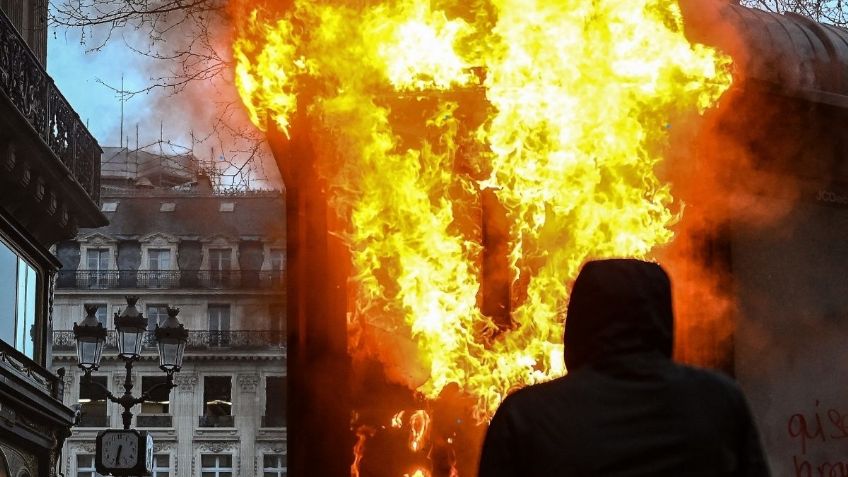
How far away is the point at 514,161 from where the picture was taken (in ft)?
22.2

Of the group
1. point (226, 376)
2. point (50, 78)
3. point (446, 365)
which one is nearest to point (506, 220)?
point (446, 365)

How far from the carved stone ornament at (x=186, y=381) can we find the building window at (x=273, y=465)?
4.55 metres

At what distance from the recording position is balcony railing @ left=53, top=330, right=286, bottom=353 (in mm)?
50500

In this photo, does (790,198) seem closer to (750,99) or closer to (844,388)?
(750,99)

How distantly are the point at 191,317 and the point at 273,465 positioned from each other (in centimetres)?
765

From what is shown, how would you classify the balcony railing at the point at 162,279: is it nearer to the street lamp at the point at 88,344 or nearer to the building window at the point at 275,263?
the building window at the point at 275,263

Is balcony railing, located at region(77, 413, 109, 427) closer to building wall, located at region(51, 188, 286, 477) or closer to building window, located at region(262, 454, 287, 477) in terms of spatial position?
building wall, located at region(51, 188, 286, 477)

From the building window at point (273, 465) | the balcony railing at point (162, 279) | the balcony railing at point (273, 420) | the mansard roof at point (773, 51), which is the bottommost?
the building window at point (273, 465)

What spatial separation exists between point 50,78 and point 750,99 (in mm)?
16782

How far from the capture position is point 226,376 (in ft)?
166

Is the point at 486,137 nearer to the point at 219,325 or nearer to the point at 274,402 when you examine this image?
the point at 274,402

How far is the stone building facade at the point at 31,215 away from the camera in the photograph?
62.0 feet

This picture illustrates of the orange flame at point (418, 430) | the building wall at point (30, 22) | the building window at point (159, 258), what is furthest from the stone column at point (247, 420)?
the orange flame at point (418, 430)

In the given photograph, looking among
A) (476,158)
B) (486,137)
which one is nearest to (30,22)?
(476,158)
